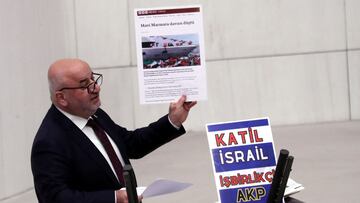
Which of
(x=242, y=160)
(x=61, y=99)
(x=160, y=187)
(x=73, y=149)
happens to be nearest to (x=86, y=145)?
(x=73, y=149)

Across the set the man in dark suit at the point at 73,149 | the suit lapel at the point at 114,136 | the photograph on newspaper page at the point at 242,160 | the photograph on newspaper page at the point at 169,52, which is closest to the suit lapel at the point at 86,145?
the man in dark suit at the point at 73,149

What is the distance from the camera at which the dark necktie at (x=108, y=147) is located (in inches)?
116

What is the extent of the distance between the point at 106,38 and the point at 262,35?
2390 mm

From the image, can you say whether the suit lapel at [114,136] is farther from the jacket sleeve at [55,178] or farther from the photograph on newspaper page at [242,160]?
the photograph on newspaper page at [242,160]

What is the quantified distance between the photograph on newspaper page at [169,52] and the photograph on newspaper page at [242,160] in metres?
0.31

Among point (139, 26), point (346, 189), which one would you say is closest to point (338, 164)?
point (346, 189)

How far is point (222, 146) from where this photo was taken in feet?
9.04

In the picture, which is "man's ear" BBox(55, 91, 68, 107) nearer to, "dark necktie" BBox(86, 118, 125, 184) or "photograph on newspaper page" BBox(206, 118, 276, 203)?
"dark necktie" BBox(86, 118, 125, 184)

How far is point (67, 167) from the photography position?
279 cm

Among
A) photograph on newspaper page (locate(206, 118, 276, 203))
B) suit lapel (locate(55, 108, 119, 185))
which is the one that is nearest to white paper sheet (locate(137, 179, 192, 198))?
photograph on newspaper page (locate(206, 118, 276, 203))

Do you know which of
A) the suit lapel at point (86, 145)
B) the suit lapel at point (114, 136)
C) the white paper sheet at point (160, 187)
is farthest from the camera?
the suit lapel at point (114, 136)

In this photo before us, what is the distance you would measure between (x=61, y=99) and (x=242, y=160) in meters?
0.84

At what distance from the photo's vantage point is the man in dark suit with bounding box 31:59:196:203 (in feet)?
8.91

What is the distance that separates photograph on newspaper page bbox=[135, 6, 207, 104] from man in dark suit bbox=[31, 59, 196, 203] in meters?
0.12
